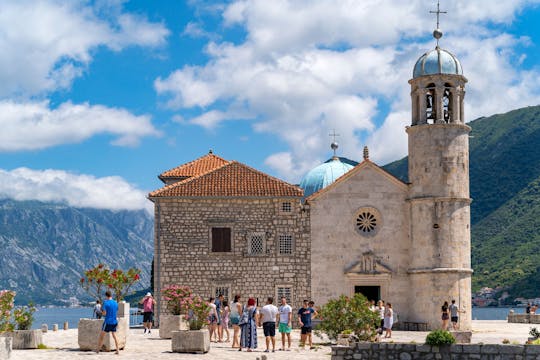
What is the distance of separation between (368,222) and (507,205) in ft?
369

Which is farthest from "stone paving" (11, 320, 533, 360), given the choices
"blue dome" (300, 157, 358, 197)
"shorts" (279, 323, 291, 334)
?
"blue dome" (300, 157, 358, 197)

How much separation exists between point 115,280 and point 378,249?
58.2ft

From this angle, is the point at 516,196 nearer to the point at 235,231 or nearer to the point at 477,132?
the point at 477,132

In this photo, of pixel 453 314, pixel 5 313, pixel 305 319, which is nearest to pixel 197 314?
pixel 305 319

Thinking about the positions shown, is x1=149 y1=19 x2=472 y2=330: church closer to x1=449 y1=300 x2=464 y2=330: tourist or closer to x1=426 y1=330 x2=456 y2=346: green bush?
x1=449 y1=300 x2=464 y2=330: tourist

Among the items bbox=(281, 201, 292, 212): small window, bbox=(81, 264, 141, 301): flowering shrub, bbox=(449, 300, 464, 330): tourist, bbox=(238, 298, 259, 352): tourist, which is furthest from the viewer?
bbox=(281, 201, 292, 212): small window

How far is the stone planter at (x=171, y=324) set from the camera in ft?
99.9

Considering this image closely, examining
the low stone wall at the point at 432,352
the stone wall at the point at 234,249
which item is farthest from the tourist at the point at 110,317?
the stone wall at the point at 234,249

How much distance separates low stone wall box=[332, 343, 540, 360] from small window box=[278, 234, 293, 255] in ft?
58.5

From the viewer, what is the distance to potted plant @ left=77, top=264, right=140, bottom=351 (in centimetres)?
2584

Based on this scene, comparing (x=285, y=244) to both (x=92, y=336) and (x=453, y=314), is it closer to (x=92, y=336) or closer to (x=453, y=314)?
(x=453, y=314)

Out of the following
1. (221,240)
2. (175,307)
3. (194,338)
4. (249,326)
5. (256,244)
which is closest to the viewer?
(194,338)

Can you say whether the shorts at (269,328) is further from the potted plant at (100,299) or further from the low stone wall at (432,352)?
the potted plant at (100,299)

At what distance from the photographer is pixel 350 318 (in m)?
29.2
